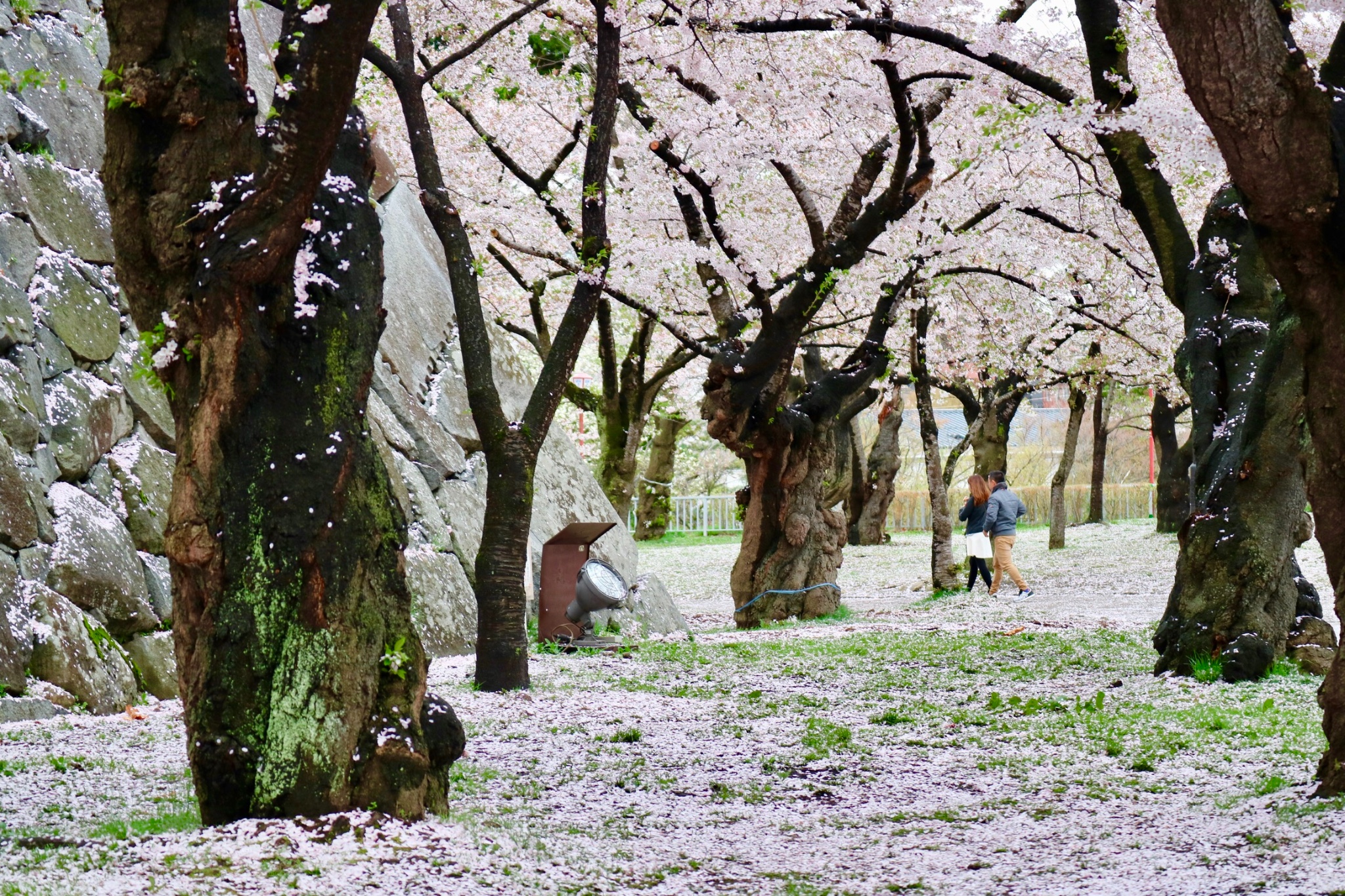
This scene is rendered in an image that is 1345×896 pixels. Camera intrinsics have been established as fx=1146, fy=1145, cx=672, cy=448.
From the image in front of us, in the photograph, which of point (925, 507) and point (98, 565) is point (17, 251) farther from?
point (925, 507)

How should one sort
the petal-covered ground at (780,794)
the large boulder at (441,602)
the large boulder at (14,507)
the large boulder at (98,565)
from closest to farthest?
the petal-covered ground at (780,794)
the large boulder at (14,507)
the large boulder at (98,565)
the large boulder at (441,602)

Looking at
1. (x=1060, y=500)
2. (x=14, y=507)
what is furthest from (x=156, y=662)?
(x=1060, y=500)

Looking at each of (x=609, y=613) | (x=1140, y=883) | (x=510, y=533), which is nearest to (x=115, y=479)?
(x=510, y=533)

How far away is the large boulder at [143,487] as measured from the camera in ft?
23.4

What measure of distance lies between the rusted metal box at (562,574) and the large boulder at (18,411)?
174 inches

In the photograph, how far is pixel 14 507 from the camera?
6102 millimetres

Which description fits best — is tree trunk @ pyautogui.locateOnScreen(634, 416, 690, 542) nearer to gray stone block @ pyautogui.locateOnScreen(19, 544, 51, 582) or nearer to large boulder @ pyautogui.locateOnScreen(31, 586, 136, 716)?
large boulder @ pyautogui.locateOnScreen(31, 586, 136, 716)

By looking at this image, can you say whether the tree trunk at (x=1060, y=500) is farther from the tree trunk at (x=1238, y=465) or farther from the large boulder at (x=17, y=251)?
the large boulder at (x=17, y=251)

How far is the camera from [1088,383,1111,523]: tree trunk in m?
27.0

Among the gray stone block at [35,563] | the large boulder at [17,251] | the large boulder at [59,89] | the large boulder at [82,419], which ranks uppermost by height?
the large boulder at [59,89]

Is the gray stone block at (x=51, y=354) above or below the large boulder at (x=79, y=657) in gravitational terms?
above

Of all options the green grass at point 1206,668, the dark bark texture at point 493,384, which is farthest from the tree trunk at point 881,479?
the dark bark texture at point 493,384

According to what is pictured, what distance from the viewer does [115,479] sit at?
7109mm

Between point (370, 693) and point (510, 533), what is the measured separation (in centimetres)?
368
